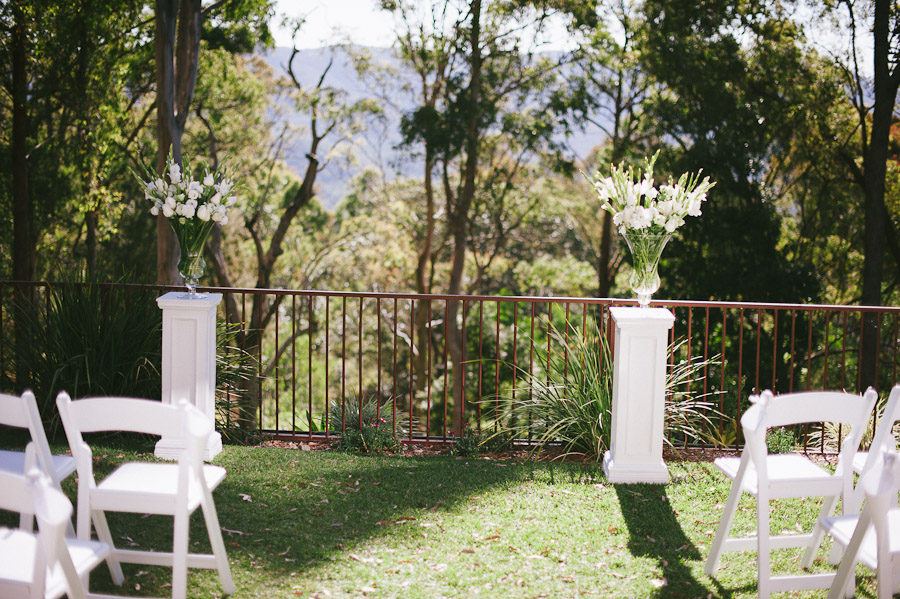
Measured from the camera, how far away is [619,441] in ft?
14.3

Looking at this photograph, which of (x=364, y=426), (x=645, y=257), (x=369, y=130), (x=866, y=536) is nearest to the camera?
(x=866, y=536)

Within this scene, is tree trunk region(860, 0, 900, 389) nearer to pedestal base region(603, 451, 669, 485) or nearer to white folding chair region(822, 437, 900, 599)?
pedestal base region(603, 451, 669, 485)

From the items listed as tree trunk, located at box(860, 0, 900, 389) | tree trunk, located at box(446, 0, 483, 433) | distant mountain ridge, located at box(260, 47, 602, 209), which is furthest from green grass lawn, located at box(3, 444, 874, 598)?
distant mountain ridge, located at box(260, 47, 602, 209)

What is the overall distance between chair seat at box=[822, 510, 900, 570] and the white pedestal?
1635 millimetres

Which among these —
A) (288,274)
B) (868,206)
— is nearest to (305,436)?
(868,206)

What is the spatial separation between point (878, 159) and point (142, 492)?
43.1 ft

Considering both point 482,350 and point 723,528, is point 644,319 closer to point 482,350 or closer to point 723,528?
point 723,528

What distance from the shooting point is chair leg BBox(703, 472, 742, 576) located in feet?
10.2

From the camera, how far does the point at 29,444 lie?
273 cm

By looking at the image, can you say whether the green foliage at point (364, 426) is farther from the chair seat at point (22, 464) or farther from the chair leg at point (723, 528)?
the chair leg at point (723, 528)

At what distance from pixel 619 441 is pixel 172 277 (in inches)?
235

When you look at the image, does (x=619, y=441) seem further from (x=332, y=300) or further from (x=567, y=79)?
(x=332, y=300)

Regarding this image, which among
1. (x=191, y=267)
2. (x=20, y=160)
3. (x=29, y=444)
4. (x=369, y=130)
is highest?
(x=369, y=130)

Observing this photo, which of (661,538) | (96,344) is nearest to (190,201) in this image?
(96,344)
